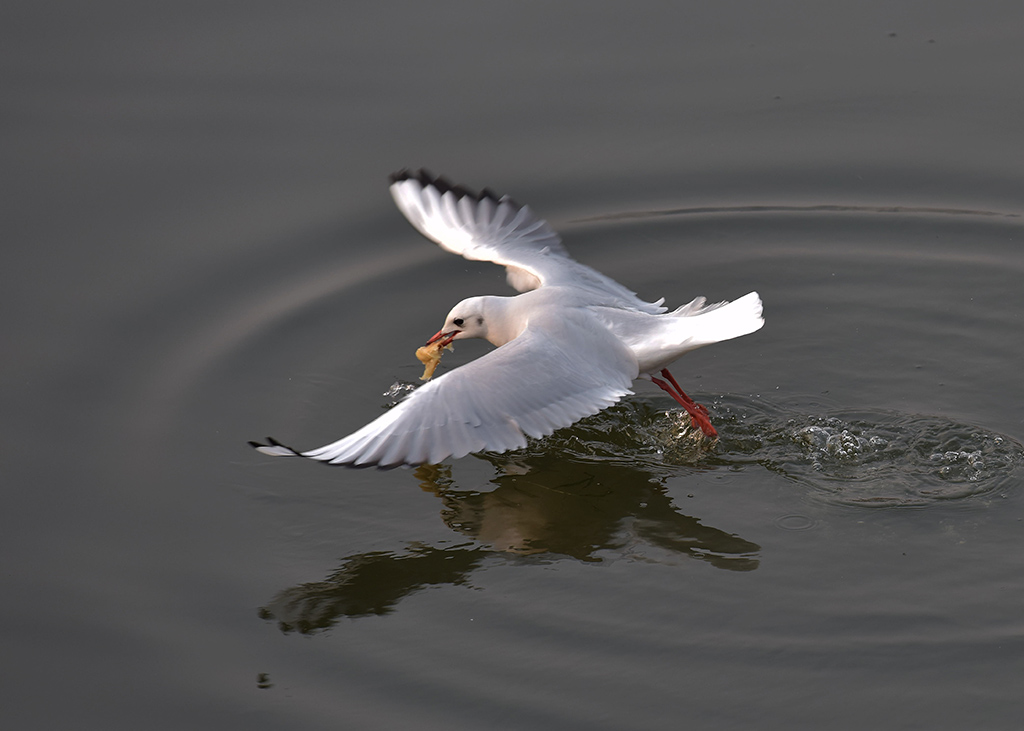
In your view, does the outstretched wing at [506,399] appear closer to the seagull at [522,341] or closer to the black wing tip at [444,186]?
the seagull at [522,341]

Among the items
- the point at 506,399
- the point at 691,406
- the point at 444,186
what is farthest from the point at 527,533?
the point at 444,186

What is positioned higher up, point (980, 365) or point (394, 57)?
point (394, 57)

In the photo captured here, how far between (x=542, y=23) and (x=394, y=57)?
111 cm

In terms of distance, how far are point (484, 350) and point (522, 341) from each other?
3.52ft

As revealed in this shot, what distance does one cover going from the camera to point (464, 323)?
641 cm

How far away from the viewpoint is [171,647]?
4980 millimetres

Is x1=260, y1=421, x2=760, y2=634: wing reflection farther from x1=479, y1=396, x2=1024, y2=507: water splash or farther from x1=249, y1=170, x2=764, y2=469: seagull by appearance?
x1=249, y1=170, x2=764, y2=469: seagull

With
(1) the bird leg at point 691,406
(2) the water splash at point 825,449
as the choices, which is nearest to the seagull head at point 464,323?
(2) the water splash at point 825,449

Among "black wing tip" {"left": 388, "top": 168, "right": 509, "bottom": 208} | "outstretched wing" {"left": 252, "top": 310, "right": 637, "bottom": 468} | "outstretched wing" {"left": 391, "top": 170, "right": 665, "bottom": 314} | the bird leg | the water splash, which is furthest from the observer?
"black wing tip" {"left": 388, "top": 168, "right": 509, "bottom": 208}

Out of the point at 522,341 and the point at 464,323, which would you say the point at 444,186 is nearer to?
the point at 464,323

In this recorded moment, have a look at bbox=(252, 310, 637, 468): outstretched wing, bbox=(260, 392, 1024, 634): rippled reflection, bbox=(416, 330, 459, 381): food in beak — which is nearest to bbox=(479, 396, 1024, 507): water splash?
bbox=(260, 392, 1024, 634): rippled reflection

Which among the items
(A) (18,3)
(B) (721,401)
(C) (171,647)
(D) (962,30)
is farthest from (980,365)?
(A) (18,3)

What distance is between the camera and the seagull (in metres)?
5.30

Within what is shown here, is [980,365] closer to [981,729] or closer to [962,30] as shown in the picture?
[981,729]
